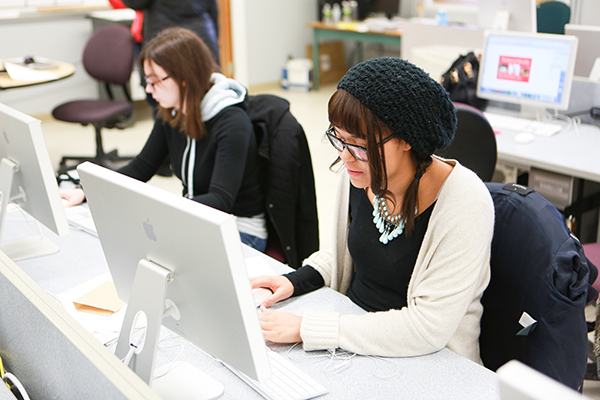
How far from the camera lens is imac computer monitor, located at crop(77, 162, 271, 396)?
2.45 feet

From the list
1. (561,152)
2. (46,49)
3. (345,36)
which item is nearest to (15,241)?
(561,152)

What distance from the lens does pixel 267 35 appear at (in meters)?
6.05

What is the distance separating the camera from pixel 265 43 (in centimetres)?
606

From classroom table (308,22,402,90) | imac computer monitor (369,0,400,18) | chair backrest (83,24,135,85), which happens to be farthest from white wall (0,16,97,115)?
imac computer monitor (369,0,400,18)

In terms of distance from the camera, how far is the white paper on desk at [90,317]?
1.18 meters

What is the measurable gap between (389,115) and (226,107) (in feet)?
2.97

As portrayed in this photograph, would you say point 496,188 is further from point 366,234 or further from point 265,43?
point 265,43

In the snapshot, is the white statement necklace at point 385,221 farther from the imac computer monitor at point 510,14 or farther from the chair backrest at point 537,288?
the imac computer monitor at point 510,14

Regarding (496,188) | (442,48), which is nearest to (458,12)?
(442,48)

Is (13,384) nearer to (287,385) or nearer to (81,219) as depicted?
(287,385)

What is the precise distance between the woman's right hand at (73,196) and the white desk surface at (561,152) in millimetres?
1599

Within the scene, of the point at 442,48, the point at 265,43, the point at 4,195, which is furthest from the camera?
the point at 265,43

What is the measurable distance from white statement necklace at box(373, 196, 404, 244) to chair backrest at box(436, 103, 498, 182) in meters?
0.80

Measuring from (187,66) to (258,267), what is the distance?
745 millimetres
